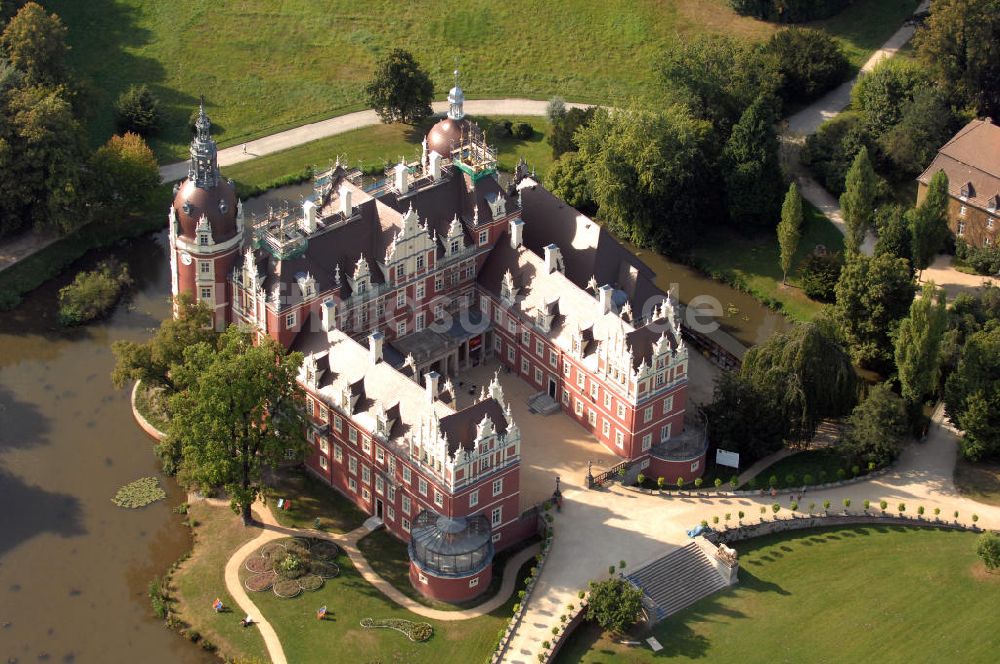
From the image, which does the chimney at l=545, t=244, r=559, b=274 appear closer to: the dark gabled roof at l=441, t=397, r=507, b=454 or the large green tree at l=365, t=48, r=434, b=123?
the dark gabled roof at l=441, t=397, r=507, b=454

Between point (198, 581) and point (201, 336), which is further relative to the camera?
point (201, 336)

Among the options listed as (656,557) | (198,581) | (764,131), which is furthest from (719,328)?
(198,581)

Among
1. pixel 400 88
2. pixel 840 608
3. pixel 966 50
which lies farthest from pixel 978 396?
pixel 400 88

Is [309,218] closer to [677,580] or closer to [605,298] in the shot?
[605,298]

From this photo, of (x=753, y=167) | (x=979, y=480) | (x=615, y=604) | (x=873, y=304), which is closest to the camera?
(x=615, y=604)

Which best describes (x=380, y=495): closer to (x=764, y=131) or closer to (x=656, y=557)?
(x=656, y=557)
